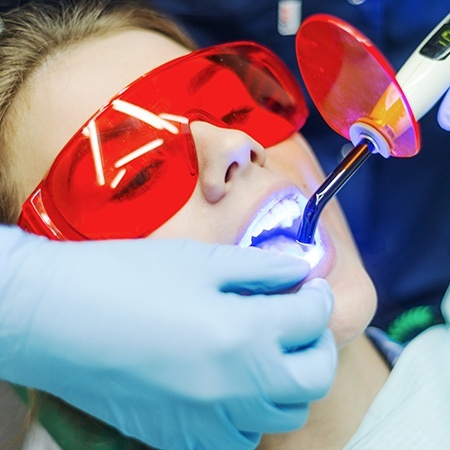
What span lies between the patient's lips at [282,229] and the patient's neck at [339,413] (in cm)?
24

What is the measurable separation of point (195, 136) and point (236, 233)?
186 millimetres

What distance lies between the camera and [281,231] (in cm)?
120

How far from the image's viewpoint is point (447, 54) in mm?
1072

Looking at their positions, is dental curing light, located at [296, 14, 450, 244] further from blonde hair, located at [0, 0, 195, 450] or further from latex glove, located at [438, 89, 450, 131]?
blonde hair, located at [0, 0, 195, 450]

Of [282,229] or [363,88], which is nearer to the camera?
[363,88]

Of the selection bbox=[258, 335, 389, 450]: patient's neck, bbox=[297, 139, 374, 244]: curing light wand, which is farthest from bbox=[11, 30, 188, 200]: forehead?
bbox=[258, 335, 389, 450]: patient's neck

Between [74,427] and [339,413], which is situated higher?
[339,413]

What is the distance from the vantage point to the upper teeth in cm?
113

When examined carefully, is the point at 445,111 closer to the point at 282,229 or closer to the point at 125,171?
the point at 282,229

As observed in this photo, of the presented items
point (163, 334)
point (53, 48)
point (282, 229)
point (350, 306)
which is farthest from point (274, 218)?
point (53, 48)

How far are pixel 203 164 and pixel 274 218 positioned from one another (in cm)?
15

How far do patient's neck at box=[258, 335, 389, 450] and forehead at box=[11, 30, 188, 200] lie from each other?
2.16 feet

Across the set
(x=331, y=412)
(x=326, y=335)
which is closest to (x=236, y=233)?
(x=326, y=335)

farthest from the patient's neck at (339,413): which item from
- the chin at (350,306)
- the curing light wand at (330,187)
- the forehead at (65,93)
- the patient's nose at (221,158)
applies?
the forehead at (65,93)
